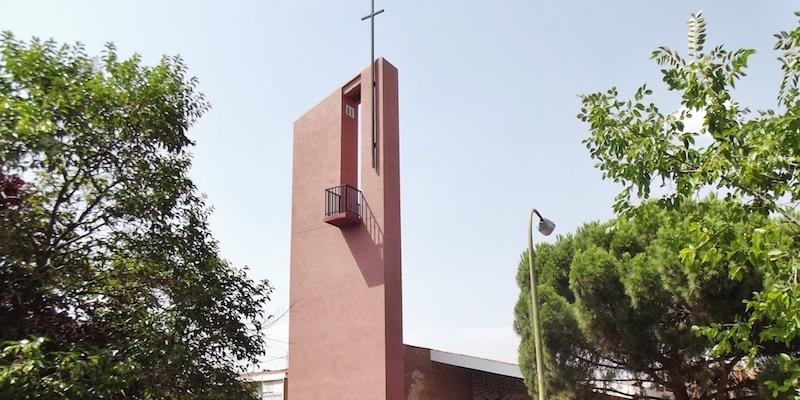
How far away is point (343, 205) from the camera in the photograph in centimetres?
1341

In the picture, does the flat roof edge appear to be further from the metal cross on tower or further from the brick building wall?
the metal cross on tower

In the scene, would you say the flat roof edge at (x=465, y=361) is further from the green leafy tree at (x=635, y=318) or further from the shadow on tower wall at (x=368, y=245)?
the shadow on tower wall at (x=368, y=245)

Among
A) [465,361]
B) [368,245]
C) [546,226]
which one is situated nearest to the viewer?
[546,226]

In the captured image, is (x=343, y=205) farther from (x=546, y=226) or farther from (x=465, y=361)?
(x=465, y=361)

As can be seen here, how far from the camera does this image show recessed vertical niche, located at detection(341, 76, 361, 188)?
14023 millimetres

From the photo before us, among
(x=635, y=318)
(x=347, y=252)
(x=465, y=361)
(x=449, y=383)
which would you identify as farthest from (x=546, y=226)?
(x=449, y=383)

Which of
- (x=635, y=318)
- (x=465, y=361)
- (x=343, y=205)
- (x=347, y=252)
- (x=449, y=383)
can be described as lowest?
(x=449, y=383)

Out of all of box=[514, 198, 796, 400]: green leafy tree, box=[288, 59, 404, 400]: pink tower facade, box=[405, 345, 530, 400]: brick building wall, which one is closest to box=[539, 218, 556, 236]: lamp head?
box=[514, 198, 796, 400]: green leafy tree

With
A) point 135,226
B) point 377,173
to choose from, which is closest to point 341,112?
point 377,173

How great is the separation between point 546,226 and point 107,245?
24.7 ft

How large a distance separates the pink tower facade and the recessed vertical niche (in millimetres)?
20

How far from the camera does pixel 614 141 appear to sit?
607 centimetres

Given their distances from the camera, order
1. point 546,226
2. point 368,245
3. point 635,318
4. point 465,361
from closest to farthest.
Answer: point 546,226
point 368,245
point 635,318
point 465,361

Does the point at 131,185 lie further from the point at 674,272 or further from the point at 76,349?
the point at 674,272
